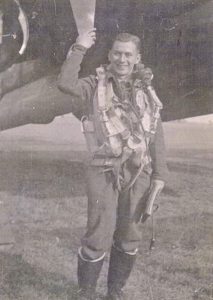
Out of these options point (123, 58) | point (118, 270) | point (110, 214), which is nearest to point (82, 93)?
point (123, 58)

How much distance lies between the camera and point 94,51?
2.39 m

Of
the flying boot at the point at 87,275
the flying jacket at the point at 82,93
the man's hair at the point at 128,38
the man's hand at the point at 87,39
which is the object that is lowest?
the flying boot at the point at 87,275

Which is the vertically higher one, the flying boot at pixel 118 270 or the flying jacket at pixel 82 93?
the flying jacket at pixel 82 93

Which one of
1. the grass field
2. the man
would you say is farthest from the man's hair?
→ the grass field

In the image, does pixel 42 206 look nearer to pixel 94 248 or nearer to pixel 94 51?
pixel 94 248

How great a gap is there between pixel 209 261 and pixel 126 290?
0.42 metres

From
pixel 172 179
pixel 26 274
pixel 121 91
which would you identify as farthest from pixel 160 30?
pixel 26 274

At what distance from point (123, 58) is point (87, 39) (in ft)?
0.62

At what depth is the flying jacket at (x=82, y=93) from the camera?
2297 millimetres

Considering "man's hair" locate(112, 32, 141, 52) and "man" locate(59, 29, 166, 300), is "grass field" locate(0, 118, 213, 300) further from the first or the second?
"man's hair" locate(112, 32, 141, 52)

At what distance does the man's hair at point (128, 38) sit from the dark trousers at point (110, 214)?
60 cm

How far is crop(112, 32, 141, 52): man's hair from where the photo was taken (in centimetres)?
243

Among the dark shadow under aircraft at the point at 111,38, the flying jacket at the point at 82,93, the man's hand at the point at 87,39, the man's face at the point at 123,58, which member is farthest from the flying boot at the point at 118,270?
the man's hand at the point at 87,39

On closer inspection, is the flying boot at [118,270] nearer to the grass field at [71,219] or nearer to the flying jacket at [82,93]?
the grass field at [71,219]
